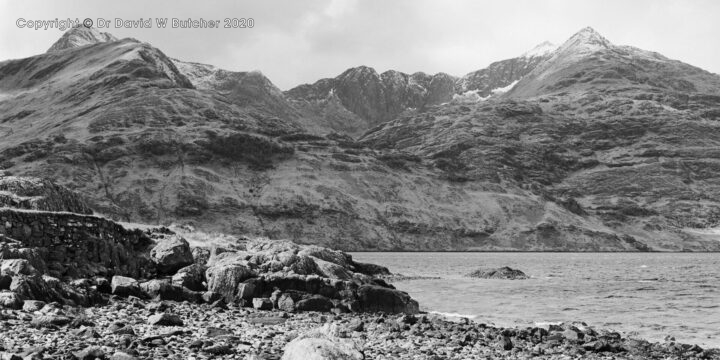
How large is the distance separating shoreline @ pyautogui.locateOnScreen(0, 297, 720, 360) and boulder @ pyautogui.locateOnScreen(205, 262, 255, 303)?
224 cm

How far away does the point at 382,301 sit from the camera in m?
38.2

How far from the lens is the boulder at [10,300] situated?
73.1ft

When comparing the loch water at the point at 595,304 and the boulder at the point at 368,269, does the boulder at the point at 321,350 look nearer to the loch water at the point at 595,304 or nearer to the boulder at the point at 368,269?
the loch water at the point at 595,304

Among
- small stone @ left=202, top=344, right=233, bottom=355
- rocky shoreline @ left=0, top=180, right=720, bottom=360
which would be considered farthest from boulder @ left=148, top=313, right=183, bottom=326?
small stone @ left=202, top=344, right=233, bottom=355

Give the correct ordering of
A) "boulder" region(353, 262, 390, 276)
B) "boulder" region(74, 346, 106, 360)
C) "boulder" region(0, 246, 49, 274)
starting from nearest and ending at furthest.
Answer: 1. "boulder" region(74, 346, 106, 360)
2. "boulder" region(0, 246, 49, 274)
3. "boulder" region(353, 262, 390, 276)

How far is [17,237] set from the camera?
31.4m

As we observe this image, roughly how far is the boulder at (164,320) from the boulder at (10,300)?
446 centimetres

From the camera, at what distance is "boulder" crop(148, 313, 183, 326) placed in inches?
910

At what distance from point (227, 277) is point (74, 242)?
8049mm

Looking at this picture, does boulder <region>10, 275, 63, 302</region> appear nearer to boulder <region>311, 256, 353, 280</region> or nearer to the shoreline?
the shoreline

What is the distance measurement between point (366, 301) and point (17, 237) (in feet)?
61.4

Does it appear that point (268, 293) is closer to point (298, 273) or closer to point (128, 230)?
point (298, 273)

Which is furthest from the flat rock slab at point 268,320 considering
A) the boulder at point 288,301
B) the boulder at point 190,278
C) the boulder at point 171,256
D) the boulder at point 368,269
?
the boulder at point 368,269

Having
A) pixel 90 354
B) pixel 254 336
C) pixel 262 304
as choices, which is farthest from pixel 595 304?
pixel 90 354
